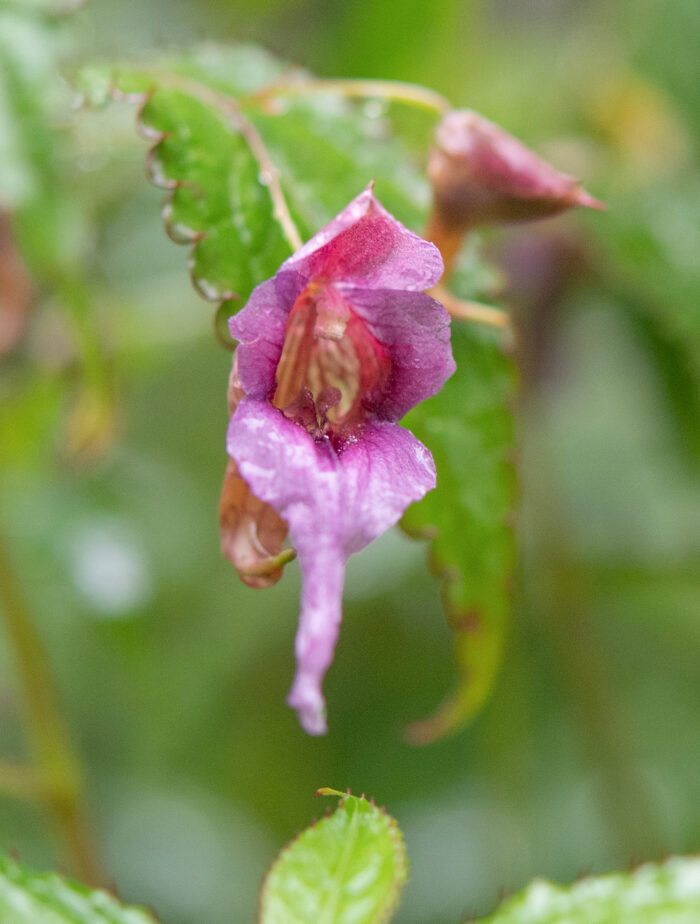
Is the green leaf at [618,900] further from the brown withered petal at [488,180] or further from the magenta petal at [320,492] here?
the brown withered petal at [488,180]

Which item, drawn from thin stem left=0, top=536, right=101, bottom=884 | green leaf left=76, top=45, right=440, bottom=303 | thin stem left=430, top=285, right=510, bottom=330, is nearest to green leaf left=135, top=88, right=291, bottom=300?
green leaf left=76, top=45, right=440, bottom=303

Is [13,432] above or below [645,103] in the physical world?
below

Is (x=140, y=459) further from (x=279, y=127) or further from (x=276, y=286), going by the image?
(x=276, y=286)

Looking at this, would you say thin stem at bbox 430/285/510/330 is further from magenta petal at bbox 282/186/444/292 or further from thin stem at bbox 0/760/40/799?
thin stem at bbox 0/760/40/799

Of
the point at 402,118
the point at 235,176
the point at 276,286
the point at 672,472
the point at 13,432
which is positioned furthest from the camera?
the point at 672,472

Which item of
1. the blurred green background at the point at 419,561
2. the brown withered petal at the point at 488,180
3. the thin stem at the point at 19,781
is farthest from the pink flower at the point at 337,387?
the blurred green background at the point at 419,561

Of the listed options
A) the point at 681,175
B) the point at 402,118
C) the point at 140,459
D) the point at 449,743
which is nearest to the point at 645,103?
the point at 681,175

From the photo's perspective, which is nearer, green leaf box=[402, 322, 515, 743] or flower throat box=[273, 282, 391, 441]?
flower throat box=[273, 282, 391, 441]
